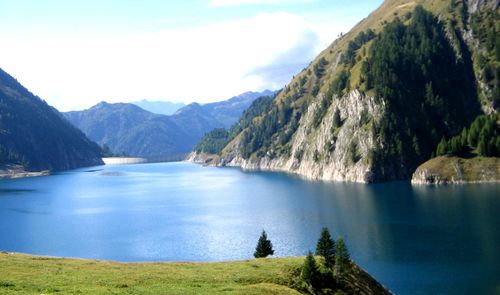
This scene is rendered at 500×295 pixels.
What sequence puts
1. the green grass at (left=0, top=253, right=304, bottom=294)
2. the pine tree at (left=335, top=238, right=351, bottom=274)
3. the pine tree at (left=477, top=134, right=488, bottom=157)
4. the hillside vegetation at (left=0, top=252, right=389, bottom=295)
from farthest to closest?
the pine tree at (left=477, top=134, right=488, bottom=157)
the pine tree at (left=335, top=238, right=351, bottom=274)
the hillside vegetation at (left=0, top=252, right=389, bottom=295)
the green grass at (left=0, top=253, right=304, bottom=294)

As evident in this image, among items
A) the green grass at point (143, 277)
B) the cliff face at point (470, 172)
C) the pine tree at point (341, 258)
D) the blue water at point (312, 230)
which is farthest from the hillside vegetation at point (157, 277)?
the cliff face at point (470, 172)

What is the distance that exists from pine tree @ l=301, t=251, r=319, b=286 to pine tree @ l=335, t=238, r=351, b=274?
4691 millimetres

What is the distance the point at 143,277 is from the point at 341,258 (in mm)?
26972

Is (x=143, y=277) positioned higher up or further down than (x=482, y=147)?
further down

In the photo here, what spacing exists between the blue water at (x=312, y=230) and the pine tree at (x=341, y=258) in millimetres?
14986

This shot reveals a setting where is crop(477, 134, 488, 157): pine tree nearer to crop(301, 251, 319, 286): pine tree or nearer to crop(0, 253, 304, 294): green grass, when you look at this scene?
crop(0, 253, 304, 294): green grass

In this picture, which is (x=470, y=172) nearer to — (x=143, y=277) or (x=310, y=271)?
(x=310, y=271)

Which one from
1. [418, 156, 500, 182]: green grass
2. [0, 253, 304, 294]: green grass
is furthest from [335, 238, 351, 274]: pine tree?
[418, 156, 500, 182]: green grass

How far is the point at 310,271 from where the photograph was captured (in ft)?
201

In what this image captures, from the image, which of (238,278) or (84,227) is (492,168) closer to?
(84,227)

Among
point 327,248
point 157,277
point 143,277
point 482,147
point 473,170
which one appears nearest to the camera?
point 143,277

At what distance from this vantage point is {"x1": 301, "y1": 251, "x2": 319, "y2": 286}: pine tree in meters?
60.9

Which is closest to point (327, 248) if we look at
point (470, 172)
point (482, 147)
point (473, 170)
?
point (470, 172)

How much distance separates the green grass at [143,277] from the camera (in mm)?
47719
